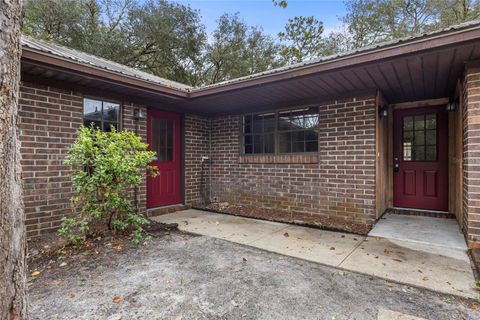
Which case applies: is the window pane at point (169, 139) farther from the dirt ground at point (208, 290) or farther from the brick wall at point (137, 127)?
Answer: the dirt ground at point (208, 290)

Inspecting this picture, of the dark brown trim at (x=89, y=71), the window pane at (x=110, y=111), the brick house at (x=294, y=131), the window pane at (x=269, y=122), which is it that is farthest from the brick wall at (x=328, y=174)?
the window pane at (x=110, y=111)

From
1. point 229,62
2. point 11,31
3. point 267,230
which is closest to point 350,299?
point 267,230

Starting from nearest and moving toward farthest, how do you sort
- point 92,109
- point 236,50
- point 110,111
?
point 92,109
point 110,111
point 236,50

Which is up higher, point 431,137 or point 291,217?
point 431,137

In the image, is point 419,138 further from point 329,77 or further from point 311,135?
point 329,77

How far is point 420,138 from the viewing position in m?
5.24

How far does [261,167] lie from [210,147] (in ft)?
5.31

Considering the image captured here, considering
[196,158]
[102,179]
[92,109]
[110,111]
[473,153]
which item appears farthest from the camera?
[196,158]

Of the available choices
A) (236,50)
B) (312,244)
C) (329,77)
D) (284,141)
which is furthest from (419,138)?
(236,50)

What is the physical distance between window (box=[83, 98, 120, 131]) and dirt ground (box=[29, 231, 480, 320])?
218cm

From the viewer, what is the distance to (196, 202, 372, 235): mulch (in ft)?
13.8

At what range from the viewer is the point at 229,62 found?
12828 mm

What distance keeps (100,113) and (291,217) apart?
3.99m

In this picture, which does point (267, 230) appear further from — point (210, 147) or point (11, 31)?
point (11, 31)
